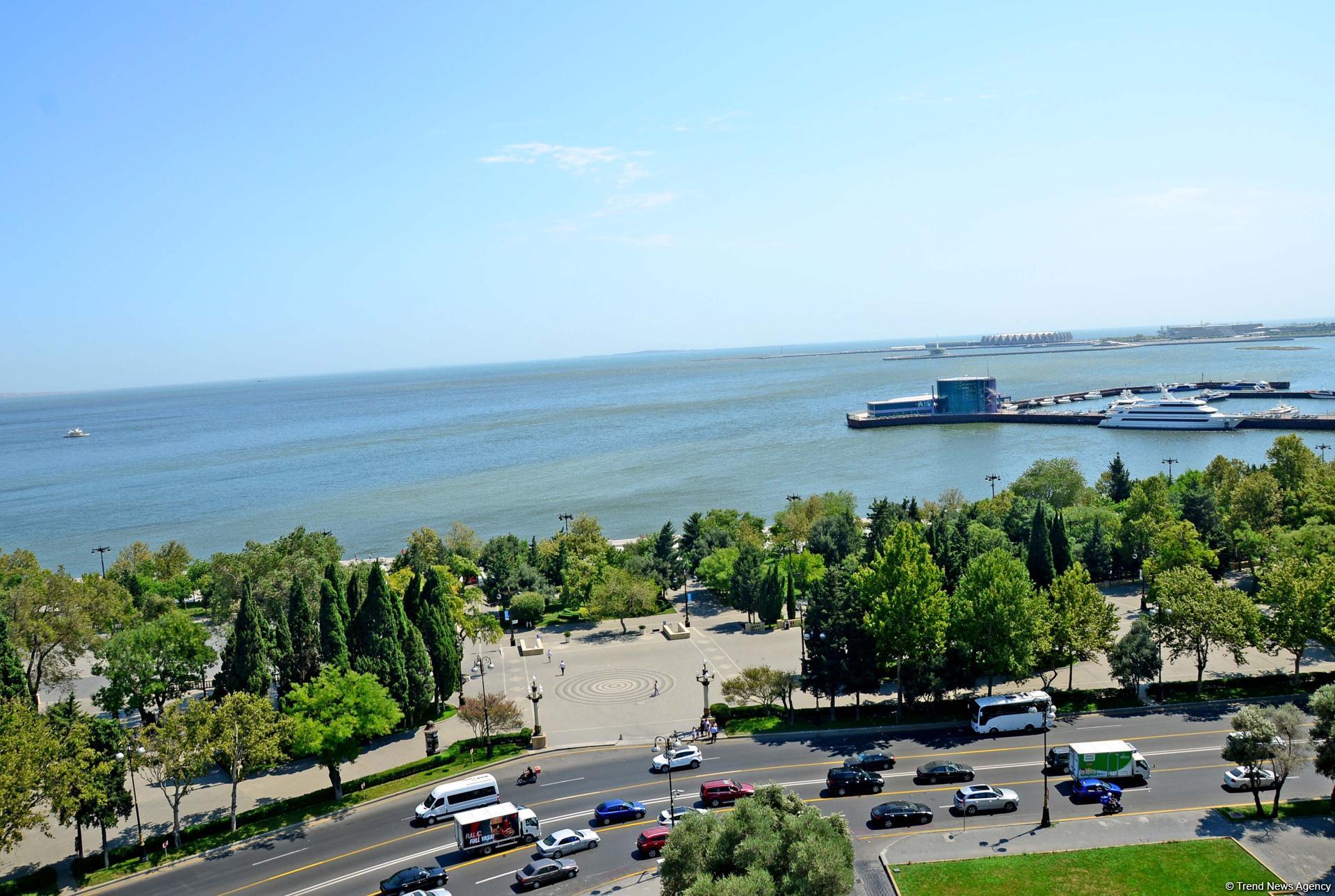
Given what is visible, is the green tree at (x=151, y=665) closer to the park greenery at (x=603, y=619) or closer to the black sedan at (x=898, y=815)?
the park greenery at (x=603, y=619)

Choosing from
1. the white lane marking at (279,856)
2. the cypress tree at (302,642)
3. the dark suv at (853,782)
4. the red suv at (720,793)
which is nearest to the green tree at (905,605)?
the dark suv at (853,782)

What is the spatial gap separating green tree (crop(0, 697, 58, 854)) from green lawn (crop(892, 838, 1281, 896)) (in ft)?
92.8

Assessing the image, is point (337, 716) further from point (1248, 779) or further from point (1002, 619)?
point (1248, 779)

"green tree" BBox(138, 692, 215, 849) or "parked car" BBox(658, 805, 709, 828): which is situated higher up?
"green tree" BBox(138, 692, 215, 849)

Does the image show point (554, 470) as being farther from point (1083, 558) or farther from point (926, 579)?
point (926, 579)

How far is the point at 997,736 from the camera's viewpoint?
3822 centimetres

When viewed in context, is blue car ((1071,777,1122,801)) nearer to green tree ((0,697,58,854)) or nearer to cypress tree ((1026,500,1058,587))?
cypress tree ((1026,500,1058,587))

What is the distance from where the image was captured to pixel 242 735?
33.6 meters

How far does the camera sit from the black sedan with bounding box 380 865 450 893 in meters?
27.7

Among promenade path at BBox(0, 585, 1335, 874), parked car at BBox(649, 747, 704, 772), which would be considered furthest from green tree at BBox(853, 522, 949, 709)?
parked car at BBox(649, 747, 704, 772)

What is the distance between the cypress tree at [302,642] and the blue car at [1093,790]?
3487 centimetres

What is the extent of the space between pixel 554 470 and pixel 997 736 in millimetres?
108128

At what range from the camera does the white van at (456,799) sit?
33125 mm

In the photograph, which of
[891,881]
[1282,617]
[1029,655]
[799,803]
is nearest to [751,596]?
[1029,655]
